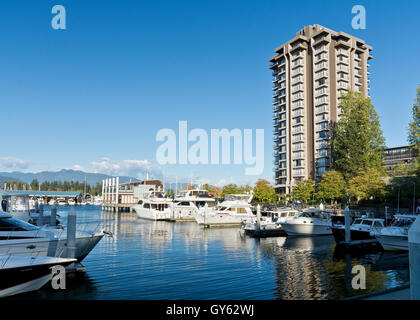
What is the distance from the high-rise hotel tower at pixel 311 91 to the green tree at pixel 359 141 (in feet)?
44.5

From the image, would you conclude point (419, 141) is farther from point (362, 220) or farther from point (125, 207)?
point (125, 207)

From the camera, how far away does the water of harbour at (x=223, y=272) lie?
15789mm

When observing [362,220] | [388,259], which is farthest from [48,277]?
[362,220]

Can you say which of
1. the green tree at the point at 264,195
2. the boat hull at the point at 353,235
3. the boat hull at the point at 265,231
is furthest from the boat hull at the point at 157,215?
the boat hull at the point at 353,235

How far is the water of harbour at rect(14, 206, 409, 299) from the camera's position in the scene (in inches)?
622

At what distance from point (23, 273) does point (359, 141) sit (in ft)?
204

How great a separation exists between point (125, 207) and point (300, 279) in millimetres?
93015

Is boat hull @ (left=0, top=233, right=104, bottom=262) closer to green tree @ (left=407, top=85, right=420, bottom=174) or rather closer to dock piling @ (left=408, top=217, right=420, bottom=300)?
dock piling @ (left=408, top=217, right=420, bottom=300)

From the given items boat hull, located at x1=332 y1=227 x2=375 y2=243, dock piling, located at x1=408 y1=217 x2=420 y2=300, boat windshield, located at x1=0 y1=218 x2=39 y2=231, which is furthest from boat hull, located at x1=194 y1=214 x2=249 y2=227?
dock piling, located at x1=408 y1=217 x2=420 y2=300

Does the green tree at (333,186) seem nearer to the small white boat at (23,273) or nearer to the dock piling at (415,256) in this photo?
the small white boat at (23,273)

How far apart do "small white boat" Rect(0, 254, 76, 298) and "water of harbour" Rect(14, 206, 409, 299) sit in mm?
457

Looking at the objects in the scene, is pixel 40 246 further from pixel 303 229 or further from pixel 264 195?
pixel 264 195

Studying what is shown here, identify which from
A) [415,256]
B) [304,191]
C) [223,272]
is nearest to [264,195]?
[304,191]
